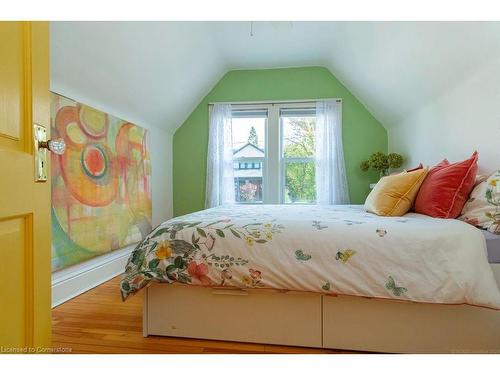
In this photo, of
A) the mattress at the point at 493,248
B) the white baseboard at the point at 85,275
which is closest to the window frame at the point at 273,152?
the white baseboard at the point at 85,275

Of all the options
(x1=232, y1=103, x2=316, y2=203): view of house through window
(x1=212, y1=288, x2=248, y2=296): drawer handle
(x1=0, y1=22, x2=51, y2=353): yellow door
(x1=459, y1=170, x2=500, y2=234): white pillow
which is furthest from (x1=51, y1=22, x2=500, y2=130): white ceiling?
(x1=212, y1=288, x2=248, y2=296): drawer handle

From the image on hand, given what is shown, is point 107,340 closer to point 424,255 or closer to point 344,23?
point 424,255

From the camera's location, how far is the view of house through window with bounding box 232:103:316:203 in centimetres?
400

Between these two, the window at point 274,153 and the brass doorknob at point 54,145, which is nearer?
the brass doorknob at point 54,145

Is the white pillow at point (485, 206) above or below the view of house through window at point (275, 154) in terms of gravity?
below

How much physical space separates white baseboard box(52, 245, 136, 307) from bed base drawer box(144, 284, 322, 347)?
926 millimetres

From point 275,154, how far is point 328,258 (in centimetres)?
278

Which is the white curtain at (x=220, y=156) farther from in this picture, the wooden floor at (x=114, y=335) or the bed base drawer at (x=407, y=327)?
the bed base drawer at (x=407, y=327)

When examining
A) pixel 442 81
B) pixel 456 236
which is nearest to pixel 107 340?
pixel 456 236

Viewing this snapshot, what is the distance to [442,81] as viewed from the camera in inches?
87.8

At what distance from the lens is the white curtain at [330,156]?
150 inches

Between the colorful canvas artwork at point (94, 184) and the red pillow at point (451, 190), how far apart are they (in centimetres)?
245

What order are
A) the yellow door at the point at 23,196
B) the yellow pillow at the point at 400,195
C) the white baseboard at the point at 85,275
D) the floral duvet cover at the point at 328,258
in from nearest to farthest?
the yellow door at the point at 23,196, the floral duvet cover at the point at 328,258, the yellow pillow at the point at 400,195, the white baseboard at the point at 85,275

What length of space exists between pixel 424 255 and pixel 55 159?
2342 millimetres
